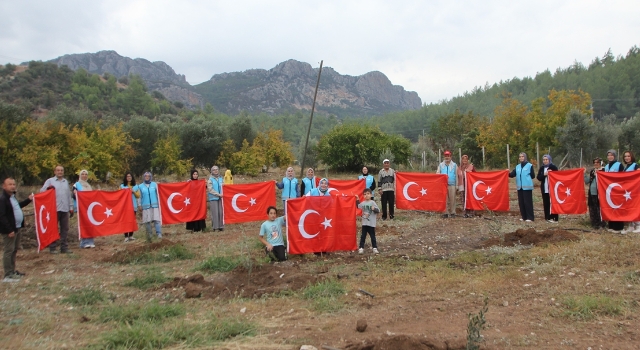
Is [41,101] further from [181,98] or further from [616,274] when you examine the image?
[181,98]

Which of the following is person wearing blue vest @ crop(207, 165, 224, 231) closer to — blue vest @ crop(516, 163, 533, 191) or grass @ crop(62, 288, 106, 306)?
grass @ crop(62, 288, 106, 306)

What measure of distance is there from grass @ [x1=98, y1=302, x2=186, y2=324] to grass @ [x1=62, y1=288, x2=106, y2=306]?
31.0 inches

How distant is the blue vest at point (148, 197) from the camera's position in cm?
1249

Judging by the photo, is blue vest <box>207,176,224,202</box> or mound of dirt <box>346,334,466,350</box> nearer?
mound of dirt <box>346,334,466,350</box>

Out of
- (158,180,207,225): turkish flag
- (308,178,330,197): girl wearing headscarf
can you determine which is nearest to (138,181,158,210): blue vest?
(158,180,207,225): turkish flag

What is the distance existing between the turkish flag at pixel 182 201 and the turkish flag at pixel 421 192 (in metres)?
6.08

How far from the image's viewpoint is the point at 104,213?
1235 cm

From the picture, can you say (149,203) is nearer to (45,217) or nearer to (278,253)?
(45,217)

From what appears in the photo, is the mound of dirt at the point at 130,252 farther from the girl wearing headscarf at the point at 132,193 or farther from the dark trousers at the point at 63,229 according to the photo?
the girl wearing headscarf at the point at 132,193

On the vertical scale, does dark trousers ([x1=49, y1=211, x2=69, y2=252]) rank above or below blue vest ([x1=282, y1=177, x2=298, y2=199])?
below

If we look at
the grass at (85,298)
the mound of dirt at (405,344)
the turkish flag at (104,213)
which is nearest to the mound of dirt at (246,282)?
the grass at (85,298)

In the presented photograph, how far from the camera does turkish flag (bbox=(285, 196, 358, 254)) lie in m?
9.78

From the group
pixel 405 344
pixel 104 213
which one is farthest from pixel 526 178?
pixel 104 213

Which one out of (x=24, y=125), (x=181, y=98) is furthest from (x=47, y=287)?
(x=181, y=98)
